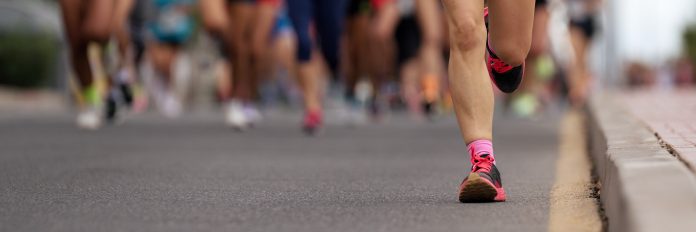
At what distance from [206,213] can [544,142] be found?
5881 millimetres

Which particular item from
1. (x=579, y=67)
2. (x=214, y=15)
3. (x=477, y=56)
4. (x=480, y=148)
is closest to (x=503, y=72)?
(x=477, y=56)

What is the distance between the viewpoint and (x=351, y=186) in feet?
23.1

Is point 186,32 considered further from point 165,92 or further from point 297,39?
point 297,39

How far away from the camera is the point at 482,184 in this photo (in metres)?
5.99

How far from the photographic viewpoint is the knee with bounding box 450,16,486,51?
622 centimetres

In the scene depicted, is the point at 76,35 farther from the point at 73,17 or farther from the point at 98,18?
the point at 98,18

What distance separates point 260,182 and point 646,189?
296 cm

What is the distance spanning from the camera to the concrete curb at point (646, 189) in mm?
4184

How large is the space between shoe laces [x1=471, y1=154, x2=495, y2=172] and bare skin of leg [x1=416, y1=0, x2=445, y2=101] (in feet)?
31.3

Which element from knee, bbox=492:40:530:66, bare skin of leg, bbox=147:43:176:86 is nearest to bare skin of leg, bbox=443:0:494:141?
knee, bbox=492:40:530:66

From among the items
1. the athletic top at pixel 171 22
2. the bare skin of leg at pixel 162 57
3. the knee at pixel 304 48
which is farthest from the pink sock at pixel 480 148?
the bare skin of leg at pixel 162 57

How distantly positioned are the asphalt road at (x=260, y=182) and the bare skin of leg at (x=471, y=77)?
297mm

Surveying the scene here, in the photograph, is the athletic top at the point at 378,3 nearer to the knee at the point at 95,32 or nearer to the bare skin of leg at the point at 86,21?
the bare skin of leg at the point at 86,21

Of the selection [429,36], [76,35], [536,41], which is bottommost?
[536,41]
